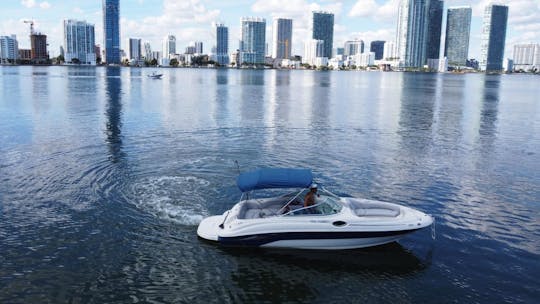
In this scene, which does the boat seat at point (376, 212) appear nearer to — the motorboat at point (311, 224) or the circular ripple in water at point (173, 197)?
the motorboat at point (311, 224)

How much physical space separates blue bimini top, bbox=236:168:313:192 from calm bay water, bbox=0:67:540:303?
3.01 metres

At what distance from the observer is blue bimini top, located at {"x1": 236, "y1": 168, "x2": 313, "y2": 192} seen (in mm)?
22344

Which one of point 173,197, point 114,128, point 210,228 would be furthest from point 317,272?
point 114,128

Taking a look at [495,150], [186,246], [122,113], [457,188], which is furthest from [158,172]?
[122,113]

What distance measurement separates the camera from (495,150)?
45.2 m

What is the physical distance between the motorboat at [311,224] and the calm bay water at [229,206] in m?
0.63

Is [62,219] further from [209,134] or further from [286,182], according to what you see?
[209,134]

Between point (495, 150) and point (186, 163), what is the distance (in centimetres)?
2870

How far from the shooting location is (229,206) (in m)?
27.0

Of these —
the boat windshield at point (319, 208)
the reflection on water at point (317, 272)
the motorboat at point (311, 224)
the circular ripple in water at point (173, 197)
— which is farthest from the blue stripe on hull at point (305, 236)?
the circular ripple in water at point (173, 197)

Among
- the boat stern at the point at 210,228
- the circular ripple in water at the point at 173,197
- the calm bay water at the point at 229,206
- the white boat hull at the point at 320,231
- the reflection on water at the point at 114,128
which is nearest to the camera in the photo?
the calm bay water at the point at 229,206

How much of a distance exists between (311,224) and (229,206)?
718 cm

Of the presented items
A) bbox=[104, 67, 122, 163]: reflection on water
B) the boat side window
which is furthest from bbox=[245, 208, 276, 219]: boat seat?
bbox=[104, 67, 122, 163]: reflection on water

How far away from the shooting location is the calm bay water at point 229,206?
18438mm
